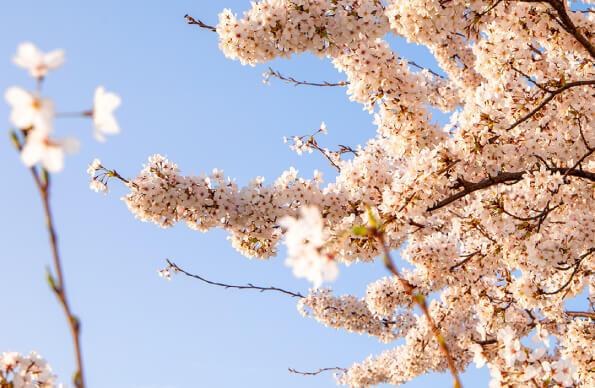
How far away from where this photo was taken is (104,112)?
1.57 metres

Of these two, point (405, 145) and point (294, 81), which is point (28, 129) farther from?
point (294, 81)

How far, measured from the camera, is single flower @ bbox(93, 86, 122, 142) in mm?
1562

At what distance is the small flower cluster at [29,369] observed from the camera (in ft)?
9.87

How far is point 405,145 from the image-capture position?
7.26 metres

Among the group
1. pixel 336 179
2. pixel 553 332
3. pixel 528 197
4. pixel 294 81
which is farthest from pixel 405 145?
pixel 553 332

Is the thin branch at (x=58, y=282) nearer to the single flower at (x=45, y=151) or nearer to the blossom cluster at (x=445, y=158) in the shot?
the single flower at (x=45, y=151)

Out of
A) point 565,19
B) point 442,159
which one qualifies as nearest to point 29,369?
point 442,159

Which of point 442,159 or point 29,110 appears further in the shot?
point 442,159

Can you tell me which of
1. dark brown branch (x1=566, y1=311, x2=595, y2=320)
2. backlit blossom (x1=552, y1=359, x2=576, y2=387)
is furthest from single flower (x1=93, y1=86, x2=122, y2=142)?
dark brown branch (x1=566, y1=311, x2=595, y2=320)

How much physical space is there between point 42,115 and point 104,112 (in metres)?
0.19

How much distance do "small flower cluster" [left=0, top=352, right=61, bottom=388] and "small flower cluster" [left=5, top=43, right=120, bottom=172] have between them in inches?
76.4

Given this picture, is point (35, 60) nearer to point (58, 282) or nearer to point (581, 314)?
point (58, 282)

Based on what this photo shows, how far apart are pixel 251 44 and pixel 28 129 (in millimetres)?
5457

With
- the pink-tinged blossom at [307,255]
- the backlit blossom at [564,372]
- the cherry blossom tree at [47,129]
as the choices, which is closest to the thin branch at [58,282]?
the cherry blossom tree at [47,129]
